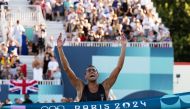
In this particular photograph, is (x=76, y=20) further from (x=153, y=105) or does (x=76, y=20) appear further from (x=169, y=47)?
(x=153, y=105)

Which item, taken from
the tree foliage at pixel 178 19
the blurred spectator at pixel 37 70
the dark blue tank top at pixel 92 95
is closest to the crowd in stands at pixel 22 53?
the blurred spectator at pixel 37 70

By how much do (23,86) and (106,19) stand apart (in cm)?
378

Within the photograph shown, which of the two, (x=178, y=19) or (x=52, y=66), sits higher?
(x=178, y=19)

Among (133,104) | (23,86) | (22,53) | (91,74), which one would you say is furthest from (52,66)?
(133,104)

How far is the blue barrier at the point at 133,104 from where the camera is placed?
370 inches

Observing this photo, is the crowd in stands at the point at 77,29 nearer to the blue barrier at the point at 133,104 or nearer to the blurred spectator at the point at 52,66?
the blurred spectator at the point at 52,66

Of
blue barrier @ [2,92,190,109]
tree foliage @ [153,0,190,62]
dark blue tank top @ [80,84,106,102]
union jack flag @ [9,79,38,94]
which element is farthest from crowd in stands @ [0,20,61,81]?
tree foliage @ [153,0,190,62]

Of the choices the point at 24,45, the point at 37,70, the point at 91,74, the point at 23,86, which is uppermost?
the point at 91,74

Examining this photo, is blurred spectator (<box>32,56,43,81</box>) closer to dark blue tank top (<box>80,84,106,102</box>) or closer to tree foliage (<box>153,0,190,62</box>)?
dark blue tank top (<box>80,84,106,102</box>)

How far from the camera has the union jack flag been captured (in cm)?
2205

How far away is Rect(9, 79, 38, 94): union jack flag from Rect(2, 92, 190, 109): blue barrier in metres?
12.6

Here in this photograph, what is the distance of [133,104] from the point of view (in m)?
9.50

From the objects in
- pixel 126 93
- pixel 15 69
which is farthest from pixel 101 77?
pixel 15 69

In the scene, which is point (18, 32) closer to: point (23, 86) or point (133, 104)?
point (23, 86)
